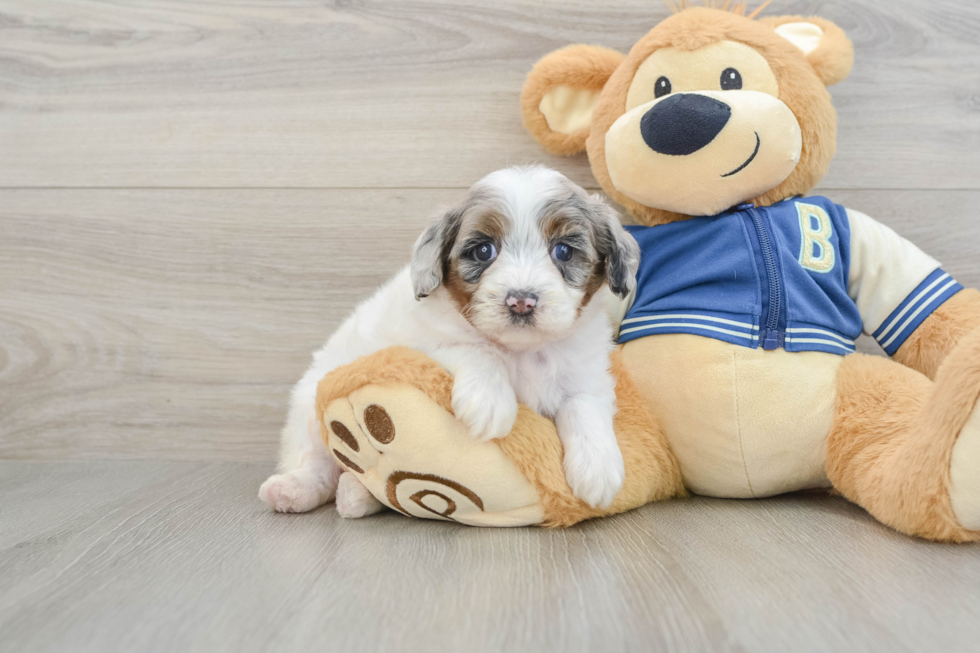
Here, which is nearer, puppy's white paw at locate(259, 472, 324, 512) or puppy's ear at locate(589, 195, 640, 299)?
puppy's ear at locate(589, 195, 640, 299)

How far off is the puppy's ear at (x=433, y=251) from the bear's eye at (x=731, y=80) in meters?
0.67

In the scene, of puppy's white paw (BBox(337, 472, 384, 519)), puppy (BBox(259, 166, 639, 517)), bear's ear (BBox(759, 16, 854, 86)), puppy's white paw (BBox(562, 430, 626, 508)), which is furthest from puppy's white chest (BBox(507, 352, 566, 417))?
bear's ear (BBox(759, 16, 854, 86))

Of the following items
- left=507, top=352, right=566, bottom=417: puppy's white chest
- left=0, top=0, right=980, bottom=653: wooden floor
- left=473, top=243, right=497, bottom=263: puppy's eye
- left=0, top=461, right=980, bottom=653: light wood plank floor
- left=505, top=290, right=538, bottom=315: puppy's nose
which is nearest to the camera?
left=0, top=461, right=980, bottom=653: light wood plank floor

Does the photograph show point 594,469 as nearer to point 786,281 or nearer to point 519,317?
point 519,317

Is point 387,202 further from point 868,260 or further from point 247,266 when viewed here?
point 868,260

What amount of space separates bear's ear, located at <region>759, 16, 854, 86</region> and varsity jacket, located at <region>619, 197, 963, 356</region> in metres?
0.31

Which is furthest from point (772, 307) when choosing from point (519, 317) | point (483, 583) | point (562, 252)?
point (483, 583)

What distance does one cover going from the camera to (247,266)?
1969 mm

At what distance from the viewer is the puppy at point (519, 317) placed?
125 centimetres

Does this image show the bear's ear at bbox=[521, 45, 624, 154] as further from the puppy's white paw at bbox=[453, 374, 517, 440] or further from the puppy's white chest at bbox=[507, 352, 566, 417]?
the puppy's white paw at bbox=[453, 374, 517, 440]

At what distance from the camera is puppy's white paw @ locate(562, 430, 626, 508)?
1279mm

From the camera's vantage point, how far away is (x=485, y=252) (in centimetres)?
132

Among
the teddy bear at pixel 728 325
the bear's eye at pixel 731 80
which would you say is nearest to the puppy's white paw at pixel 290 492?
the teddy bear at pixel 728 325

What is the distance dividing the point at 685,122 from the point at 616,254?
320 mm
